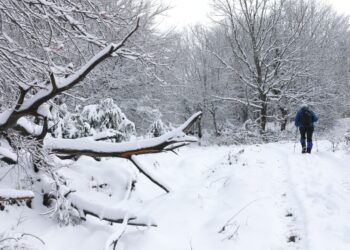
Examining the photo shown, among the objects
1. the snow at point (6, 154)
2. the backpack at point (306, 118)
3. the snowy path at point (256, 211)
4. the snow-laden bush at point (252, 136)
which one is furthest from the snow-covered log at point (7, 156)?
the snow-laden bush at point (252, 136)

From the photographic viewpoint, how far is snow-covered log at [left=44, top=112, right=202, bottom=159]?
11.7 feet

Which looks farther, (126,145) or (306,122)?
(306,122)

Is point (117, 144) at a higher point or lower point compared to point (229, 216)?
higher

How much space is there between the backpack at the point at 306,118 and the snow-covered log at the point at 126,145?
337 inches

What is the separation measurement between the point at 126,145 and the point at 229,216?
7.15 feet

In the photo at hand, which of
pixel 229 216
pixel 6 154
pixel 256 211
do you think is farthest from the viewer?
pixel 256 211

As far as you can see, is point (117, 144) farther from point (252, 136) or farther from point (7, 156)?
point (252, 136)

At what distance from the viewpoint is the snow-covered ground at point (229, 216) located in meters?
4.13

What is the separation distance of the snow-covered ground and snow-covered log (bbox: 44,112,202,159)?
966mm

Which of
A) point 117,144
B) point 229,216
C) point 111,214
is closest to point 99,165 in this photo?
point 111,214

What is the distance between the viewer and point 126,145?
3.73 m

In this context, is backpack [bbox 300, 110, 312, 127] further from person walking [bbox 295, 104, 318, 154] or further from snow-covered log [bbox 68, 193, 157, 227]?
snow-covered log [bbox 68, 193, 157, 227]

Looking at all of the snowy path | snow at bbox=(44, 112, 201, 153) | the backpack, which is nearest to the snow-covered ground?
the snowy path

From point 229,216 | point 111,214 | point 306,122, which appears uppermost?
point 306,122
